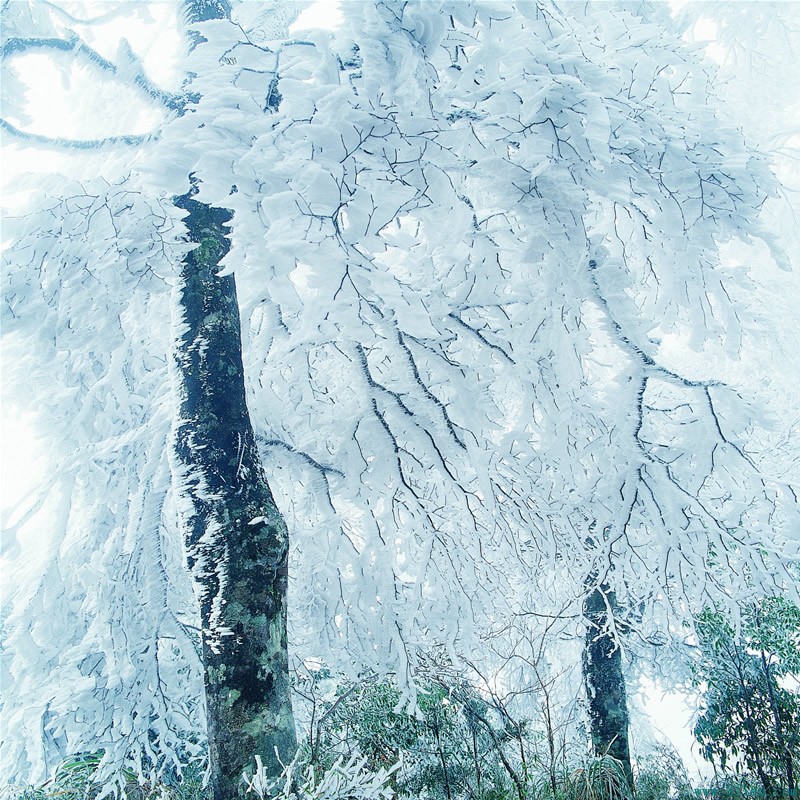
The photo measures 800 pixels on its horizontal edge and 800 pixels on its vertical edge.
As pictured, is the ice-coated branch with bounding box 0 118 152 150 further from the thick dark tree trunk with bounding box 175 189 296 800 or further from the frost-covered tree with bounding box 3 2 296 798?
the thick dark tree trunk with bounding box 175 189 296 800

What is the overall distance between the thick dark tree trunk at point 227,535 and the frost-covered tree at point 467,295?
1.20 feet

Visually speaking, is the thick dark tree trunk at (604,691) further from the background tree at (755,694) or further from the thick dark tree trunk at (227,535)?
the thick dark tree trunk at (227,535)

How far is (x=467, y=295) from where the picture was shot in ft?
10.6

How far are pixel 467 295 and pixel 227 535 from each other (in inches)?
73.8

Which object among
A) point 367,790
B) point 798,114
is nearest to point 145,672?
point 367,790

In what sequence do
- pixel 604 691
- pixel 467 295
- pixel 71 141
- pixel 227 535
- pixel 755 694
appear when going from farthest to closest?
1. pixel 755 694
2. pixel 604 691
3. pixel 71 141
4. pixel 467 295
5. pixel 227 535

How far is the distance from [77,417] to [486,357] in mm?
2961

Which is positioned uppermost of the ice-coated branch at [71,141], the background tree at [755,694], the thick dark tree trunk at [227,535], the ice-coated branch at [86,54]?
the ice-coated branch at [86,54]

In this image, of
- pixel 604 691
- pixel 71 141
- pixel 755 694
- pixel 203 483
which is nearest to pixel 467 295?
pixel 203 483

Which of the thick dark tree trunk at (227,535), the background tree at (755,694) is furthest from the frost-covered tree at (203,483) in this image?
the background tree at (755,694)

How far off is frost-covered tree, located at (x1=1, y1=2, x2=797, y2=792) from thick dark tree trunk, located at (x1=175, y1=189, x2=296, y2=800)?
1.20 feet

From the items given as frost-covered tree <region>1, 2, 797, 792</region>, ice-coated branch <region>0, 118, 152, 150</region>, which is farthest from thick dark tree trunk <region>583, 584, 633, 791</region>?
ice-coated branch <region>0, 118, 152, 150</region>

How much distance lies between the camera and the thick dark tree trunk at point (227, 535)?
106 inches

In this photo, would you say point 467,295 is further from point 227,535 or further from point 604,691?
point 604,691
